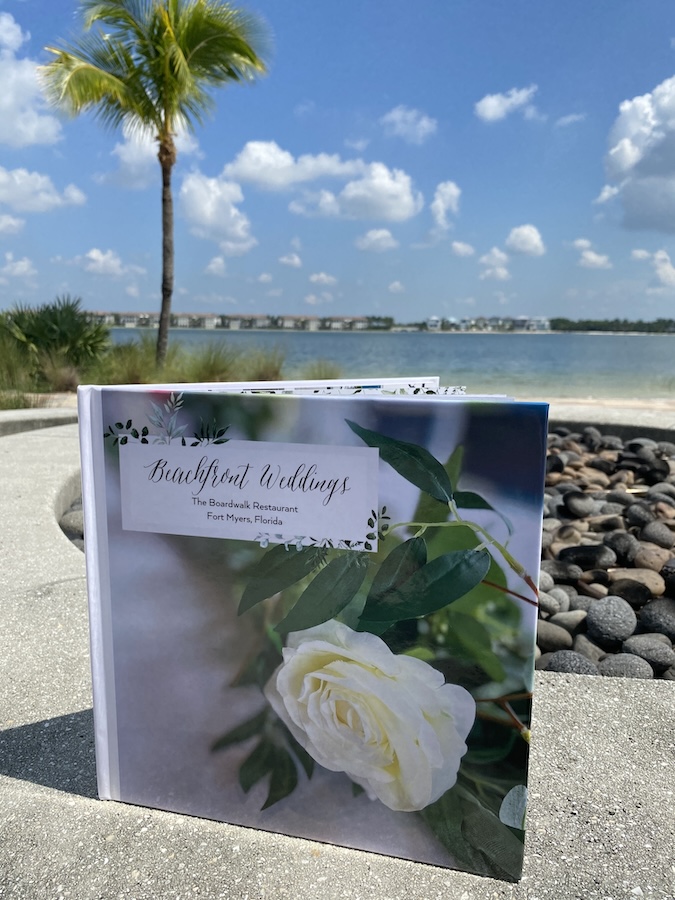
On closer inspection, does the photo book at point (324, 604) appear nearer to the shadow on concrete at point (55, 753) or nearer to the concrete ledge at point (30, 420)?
the shadow on concrete at point (55, 753)

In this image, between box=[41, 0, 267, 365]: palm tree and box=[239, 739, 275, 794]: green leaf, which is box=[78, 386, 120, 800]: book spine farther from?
box=[41, 0, 267, 365]: palm tree

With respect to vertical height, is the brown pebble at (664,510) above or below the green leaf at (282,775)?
below

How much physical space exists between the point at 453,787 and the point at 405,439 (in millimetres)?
674

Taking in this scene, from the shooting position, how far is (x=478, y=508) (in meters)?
1.25

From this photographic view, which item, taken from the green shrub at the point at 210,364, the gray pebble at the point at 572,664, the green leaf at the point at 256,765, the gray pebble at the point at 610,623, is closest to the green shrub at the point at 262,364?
the green shrub at the point at 210,364

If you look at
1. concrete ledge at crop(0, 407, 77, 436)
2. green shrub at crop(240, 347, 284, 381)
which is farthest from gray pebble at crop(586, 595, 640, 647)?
green shrub at crop(240, 347, 284, 381)

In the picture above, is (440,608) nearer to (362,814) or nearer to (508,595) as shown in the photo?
(508,595)

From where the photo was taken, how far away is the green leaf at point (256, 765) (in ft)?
4.84

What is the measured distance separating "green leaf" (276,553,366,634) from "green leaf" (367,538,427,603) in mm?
32

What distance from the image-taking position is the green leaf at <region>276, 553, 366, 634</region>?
134 cm

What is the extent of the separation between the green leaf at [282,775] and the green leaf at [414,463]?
0.64 m

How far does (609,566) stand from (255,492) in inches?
119

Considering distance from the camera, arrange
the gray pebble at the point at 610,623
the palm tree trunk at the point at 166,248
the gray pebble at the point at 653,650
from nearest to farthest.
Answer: the gray pebble at the point at 653,650 < the gray pebble at the point at 610,623 < the palm tree trunk at the point at 166,248

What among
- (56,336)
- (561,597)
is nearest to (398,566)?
(561,597)
